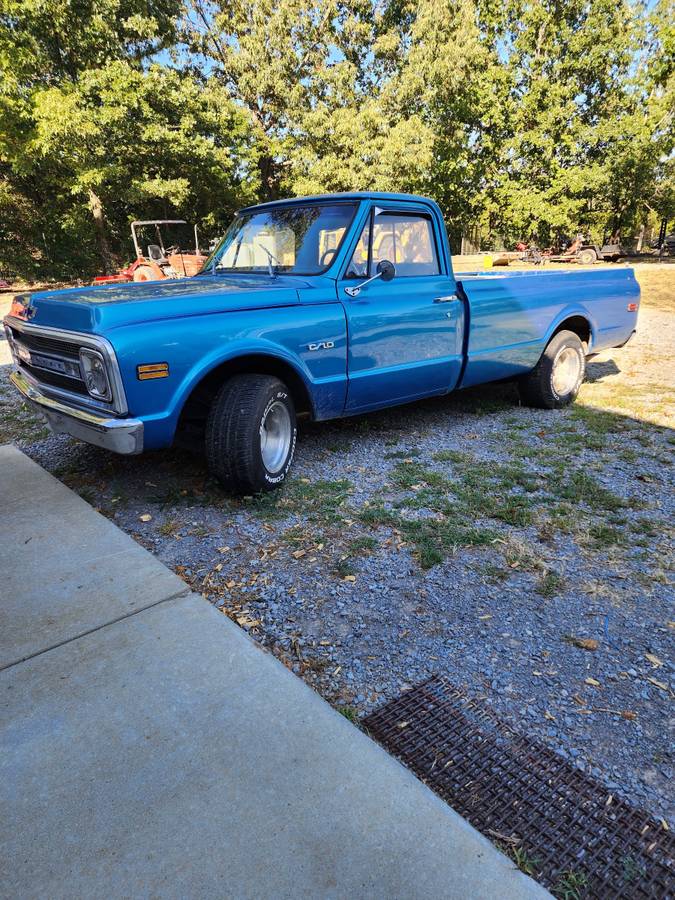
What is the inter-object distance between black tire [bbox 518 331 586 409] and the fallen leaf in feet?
12.3

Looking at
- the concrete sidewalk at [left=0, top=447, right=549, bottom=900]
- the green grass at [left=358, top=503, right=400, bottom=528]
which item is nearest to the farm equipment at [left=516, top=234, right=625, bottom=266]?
the green grass at [left=358, top=503, right=400, bottom=528]

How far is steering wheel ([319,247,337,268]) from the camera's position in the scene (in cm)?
415

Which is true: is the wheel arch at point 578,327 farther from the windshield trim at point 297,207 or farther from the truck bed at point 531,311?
the windshield trim at point 297,207

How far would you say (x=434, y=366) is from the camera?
4.71 metres

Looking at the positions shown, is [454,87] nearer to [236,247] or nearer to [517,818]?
[236,247]

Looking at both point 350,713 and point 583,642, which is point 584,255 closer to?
point 583,642

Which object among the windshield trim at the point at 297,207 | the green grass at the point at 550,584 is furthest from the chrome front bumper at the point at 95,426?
the green grass at the point at 550,584

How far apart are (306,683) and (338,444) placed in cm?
286

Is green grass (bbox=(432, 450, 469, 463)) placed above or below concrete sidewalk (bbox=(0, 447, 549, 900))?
below

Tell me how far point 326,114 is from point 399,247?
24586 mm

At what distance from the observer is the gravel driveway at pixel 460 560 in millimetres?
2193

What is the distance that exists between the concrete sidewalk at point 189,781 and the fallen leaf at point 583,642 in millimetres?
1085

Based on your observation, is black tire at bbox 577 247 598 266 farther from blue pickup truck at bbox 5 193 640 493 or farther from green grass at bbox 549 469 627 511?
green grass at bbox 549 469 627 511

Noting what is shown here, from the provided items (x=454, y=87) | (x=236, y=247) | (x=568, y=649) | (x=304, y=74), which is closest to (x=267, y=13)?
(x=304, y=74)
